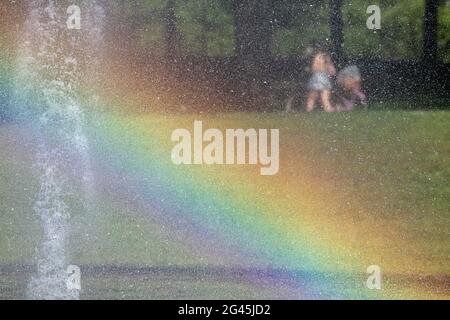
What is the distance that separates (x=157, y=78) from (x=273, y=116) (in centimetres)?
69

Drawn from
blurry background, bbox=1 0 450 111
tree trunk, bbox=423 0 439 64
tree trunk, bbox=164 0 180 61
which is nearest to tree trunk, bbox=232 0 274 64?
blurry background, bbox=1 0 450 111

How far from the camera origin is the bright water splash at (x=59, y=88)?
627 cm

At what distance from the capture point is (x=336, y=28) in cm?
633

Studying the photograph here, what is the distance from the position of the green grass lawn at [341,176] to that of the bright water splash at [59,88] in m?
0.10

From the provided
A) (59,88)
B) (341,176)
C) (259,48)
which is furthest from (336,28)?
(59,88)

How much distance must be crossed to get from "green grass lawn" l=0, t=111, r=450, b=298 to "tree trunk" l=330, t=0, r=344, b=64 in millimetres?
373

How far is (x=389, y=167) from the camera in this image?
6340 mm

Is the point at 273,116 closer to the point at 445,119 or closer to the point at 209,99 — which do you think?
the point at 209,99

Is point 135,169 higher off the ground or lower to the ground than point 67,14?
lower

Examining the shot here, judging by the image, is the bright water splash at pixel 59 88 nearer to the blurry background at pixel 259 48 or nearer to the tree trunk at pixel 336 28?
the blurry background at pixel 259 48

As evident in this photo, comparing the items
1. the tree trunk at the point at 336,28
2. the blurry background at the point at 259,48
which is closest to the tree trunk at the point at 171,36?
the blurry background at the point at 259,48
